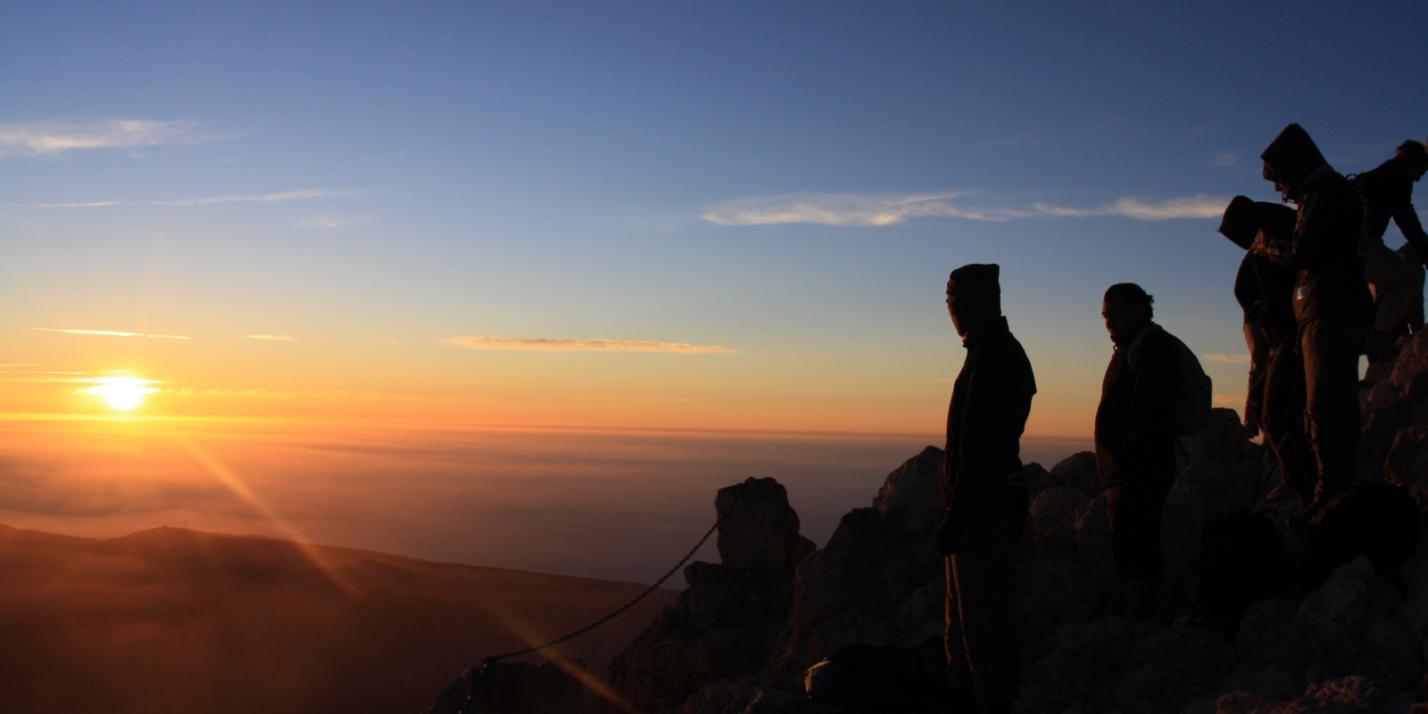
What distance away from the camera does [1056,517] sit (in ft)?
24.1

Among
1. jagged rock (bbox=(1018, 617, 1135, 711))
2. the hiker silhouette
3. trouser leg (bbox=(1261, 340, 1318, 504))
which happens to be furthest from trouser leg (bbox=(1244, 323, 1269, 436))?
jagged rock (bbox=(1018, 617, 1135, 711))

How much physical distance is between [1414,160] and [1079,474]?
312cm

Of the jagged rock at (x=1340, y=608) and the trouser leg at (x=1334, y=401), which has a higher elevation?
the trouser leg at (x=1334, y=401)

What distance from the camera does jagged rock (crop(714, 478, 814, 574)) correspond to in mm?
8930

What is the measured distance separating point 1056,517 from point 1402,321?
309 cm

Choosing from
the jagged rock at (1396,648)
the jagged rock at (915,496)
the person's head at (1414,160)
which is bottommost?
the jagged rock at (1396,648)

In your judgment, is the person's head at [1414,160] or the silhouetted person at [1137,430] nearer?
the silhouetted person at [1137,430]

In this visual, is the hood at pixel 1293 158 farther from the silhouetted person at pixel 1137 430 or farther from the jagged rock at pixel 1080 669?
the jagged rock at pixel 1080 669

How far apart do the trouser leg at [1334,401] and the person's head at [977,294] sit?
209 centimetres

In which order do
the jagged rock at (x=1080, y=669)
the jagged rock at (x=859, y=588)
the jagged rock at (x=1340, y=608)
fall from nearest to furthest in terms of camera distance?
the jagged rock at (x=1340, y=608) < the jagged rock at (x=1080, y=669) < the jagged rock at (x=859, y=588)

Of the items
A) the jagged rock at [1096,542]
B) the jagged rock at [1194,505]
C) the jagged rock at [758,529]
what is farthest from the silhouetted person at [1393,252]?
the jagged rock at [758,529]

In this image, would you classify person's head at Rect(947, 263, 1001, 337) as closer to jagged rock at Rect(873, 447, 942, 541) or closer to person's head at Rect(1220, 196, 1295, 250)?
person's head at Rect(1220, 196, 1295, 250)

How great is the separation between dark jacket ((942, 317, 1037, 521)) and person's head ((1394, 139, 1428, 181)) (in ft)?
12.0

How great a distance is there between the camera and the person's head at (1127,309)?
5531 mm
